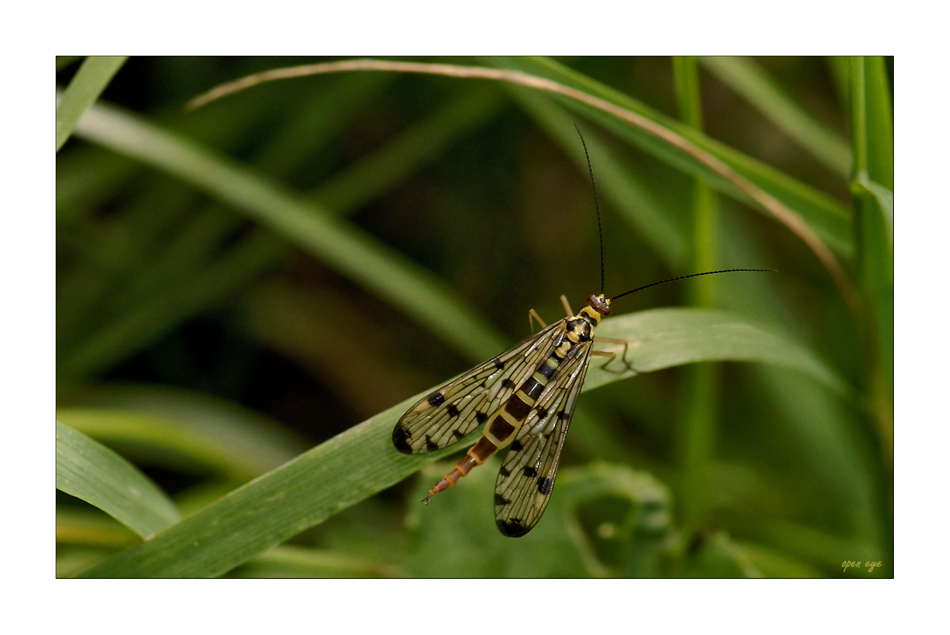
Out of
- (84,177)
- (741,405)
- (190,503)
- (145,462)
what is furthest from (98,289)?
(741,405)

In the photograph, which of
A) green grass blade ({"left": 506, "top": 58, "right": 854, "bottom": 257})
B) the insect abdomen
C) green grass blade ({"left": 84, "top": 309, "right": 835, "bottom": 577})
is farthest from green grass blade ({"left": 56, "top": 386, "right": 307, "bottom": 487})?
green grass blade ({"left": 506, "top": 58, "right": 854, "bottom": 257})

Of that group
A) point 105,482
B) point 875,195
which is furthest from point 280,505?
point 875,195

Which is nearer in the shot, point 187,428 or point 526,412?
point 526,412

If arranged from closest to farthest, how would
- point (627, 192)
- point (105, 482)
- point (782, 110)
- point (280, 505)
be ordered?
point (280, 505) < point (105, 482) < point (782, 110) < point (627, 192)

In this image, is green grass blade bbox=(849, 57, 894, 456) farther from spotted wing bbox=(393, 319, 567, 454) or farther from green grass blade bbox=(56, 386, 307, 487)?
green grass blade bbox=(56, 386, 307, 487)

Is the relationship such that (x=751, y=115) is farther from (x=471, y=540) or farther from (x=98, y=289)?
(x=98, y=289)

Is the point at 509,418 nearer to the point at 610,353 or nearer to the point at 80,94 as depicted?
the point at 610,353

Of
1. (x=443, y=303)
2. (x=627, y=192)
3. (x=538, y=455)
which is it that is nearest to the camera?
(x=538, y=455)
